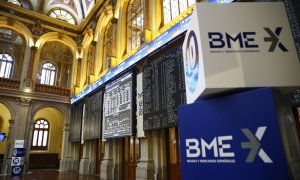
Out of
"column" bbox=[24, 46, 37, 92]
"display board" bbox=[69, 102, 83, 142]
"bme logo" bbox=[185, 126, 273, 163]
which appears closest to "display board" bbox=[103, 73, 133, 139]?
"display board" bbox=[69, 102, 83, 142]

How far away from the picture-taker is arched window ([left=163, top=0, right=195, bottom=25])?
6773 mm

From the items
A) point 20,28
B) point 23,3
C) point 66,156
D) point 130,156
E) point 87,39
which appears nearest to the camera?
point 130,156

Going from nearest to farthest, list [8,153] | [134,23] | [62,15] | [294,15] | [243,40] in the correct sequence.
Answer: [243,40], [294,15], [134,23], [8,153], [62,15]

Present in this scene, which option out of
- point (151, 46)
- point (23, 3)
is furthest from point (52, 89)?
point (151, 46)

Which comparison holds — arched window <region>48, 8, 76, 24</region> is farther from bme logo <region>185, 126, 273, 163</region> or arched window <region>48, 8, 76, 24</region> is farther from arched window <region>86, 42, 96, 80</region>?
bme logo <region>185, 126, 273, 163</region>

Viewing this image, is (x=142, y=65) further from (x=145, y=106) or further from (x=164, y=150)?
(x=164, y=150)

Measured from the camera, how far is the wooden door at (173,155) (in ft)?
19.7

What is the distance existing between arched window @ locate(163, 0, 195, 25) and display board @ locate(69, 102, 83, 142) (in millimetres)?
7246

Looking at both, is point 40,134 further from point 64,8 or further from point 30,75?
point 64,8

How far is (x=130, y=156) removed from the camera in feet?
26.3

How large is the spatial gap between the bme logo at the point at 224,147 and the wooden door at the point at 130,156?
640 cm

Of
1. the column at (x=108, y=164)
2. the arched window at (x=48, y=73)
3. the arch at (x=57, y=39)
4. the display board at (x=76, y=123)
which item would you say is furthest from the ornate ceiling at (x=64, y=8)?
the column at (x=108, y=164)

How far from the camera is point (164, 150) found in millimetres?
6391

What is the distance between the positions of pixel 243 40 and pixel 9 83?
14237mm
